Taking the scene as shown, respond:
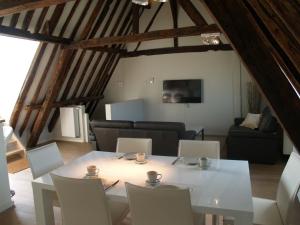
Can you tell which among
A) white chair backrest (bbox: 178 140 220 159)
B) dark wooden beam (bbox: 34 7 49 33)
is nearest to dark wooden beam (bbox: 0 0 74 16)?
dark wooden beam (bbox: 34 7 49 33)

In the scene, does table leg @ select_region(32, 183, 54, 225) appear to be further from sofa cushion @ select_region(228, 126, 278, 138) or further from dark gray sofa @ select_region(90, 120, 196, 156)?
sofa cushion @ select_region(228, 126, 278, 138)

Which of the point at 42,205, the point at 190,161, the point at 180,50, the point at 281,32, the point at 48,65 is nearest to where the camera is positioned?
the point at 281,32

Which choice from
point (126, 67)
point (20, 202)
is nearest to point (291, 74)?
point (20, 202)

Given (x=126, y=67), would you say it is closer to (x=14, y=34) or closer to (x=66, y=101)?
(x=66, y=101)

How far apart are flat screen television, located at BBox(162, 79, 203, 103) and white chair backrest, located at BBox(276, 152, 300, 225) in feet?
17.6

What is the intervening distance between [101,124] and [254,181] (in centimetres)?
287

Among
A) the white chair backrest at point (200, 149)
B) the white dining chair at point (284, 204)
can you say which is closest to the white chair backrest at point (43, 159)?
the white chair backrest at point (200, 149)

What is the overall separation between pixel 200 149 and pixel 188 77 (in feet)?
16.6

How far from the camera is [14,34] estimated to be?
4570 millimetres

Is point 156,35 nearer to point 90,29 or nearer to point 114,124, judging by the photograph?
point 90,29

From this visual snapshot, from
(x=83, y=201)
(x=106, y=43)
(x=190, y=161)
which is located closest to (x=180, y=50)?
(x=106, y=43)

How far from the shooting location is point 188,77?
25.4 feet

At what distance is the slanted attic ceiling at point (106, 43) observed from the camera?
1.86 m

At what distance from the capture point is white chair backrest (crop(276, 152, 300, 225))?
1.93 metres
